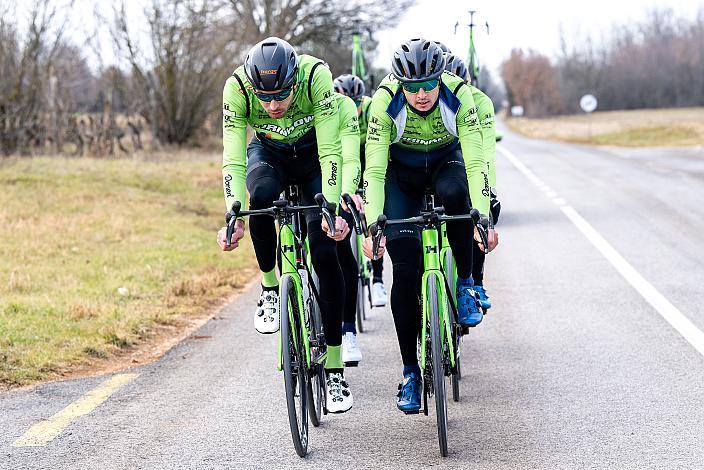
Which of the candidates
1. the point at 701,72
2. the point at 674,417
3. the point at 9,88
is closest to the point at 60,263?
the point at 674,417

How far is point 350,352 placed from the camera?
6.71 metres

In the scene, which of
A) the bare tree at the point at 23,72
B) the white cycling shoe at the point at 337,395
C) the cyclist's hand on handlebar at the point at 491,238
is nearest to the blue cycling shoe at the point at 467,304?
the cyclist's hand on handlebar at the point at 491,238

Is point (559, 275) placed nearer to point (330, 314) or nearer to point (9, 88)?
point (330, 314)

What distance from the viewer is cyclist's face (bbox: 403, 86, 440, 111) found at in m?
5.62

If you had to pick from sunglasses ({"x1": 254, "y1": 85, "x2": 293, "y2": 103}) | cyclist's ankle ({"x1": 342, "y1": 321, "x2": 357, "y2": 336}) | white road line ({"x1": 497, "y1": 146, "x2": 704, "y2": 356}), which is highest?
sunglasses ({"x1": 254, "y1": 85, "x2": 293, "y2": 103})

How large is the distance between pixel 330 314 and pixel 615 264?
6607 mm

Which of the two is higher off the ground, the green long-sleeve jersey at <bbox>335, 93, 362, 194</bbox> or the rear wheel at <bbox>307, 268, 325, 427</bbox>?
the green long-sleeve jersey at <bbox>335, 93, 362, 194</bbox>

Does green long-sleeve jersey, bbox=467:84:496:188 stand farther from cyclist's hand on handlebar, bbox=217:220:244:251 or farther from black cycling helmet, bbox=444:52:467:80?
cyclist's hand on handlebar, bbox=217:220:244:251

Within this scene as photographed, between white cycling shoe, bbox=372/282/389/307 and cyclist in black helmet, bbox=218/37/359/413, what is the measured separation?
11.6 ft

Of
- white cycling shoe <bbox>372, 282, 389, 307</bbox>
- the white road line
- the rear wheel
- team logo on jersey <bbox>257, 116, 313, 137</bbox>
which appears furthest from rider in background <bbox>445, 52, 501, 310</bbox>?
white cycling shoe <bbox>372, 282, 389, 307</bbox>

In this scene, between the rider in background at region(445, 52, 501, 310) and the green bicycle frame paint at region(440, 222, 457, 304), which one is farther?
the green bicycle frame paint at region(440, 222, 457, 304)

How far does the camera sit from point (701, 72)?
115625mm

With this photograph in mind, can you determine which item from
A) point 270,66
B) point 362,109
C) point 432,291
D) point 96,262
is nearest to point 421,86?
point 270,66

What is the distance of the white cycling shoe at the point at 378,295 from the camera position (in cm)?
934
